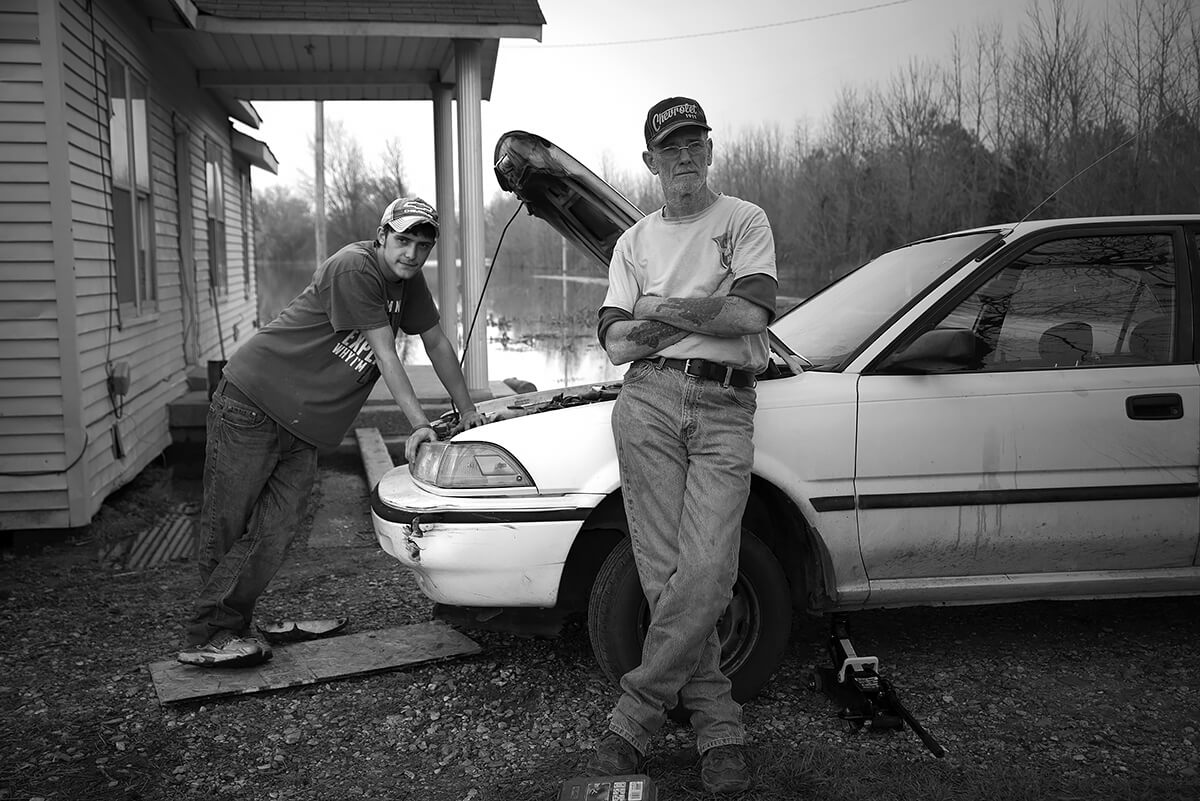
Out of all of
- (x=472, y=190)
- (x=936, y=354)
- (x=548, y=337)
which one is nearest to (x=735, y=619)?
(x=936, y=354)

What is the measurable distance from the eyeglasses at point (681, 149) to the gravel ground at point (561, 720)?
1.95 metres

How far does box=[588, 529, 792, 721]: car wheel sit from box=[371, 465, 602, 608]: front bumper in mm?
184

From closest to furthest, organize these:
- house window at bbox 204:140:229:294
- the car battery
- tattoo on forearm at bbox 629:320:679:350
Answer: the car battery → tattoo on forearm at bbox 629:320:679:350 → house window at bbox 204:140:229:294

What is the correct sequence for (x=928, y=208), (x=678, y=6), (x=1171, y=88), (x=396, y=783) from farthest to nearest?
(x=678, y=6) → (x=928, y=208) → (x=1171, y=88) → (x=396, y=783)

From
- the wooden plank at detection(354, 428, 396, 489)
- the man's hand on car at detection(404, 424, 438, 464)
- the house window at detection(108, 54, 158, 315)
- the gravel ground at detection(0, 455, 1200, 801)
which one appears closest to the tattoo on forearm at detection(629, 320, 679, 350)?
the man's hand on car at detection(404, 424, 438, 464)

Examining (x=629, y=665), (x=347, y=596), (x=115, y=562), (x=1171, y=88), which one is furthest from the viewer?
(x=1171, y=88)

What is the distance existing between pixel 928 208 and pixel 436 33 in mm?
11103

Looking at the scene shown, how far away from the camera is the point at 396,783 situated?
2.93m

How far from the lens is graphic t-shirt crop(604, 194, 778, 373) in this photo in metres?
2.98

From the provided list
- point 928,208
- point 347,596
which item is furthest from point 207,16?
point 928,208

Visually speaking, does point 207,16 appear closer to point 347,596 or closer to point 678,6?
point 347,596

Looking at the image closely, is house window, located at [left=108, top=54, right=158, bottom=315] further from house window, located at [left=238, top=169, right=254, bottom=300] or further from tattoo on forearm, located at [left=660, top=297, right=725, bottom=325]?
house window, located at [left=238, top=169, right=254, bottom=300]

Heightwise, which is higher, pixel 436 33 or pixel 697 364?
pixel 436 33

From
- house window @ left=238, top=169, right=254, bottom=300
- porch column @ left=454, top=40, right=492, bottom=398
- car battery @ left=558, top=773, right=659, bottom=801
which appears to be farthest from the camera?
house window @ left=238, top=169, right=254, bottom=300
